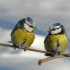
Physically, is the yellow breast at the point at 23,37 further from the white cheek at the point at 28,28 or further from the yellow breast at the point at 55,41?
the yellow breast at the point at 55,41

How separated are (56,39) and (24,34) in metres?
0.85

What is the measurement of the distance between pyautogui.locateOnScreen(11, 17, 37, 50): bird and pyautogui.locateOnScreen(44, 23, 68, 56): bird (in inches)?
16.6

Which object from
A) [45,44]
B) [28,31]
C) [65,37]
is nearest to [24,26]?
[28,31]

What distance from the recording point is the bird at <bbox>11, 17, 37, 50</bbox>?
16.1 feet

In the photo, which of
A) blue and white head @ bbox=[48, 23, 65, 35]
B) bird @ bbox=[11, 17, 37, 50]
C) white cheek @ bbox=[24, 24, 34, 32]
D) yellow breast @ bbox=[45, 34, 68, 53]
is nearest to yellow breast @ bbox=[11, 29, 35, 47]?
bird @ bbox=[11, 17, 37, 50]

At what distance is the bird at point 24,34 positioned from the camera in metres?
4.89

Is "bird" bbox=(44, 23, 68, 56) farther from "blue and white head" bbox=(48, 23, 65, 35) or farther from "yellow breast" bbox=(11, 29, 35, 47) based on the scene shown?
"yellow breast" bbox=(11, 29, 35, 47)

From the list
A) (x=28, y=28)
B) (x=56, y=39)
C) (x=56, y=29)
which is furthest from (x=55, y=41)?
(x=28, y=28)

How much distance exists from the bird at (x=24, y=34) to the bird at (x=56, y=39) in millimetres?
421

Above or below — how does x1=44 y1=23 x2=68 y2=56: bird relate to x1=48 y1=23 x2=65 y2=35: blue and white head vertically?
below

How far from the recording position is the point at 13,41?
521cm

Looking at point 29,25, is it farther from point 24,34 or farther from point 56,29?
point 56,29

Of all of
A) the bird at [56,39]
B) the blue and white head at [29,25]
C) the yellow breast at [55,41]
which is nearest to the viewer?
the blue and white head at [29,25]

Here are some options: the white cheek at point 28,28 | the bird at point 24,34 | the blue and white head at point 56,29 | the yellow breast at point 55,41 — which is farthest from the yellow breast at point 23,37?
the blue and white head at point 56,29
